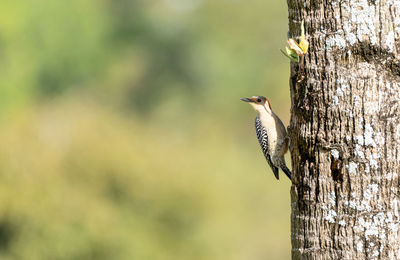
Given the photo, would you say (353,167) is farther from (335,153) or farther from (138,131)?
(138,131)

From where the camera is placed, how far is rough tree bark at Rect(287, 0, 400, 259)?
5000mm

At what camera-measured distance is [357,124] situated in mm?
5016

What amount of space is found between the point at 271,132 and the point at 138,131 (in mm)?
15733

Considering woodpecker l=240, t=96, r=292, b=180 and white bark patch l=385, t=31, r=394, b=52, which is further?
woodpecker l=240, t=96, r=292, b=180

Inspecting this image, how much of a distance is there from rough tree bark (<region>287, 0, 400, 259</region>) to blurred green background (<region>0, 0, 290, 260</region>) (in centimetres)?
1417

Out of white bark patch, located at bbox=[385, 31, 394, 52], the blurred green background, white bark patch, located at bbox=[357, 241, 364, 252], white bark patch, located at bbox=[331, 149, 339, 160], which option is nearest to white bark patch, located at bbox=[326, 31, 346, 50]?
white bark patch, located at bbox=[385, 31, 394, 52]

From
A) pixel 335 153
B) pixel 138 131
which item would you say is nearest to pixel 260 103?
pixel 335 153

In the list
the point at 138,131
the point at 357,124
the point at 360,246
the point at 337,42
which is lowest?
the point at 138,131

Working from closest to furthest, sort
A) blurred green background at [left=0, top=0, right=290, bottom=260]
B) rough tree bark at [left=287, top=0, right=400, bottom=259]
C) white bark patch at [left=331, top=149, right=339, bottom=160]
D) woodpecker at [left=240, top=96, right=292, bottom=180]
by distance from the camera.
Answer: rough tree bark at [left=287, top=0, right=400, bottom=259] < white bark patch at [left=331, top=149, right=339, bottom=160] < woodpecker at [left=240, top=96, right=292, bottom=180] < blurred green background at [left=0, top=0, right=290, bottom=260]

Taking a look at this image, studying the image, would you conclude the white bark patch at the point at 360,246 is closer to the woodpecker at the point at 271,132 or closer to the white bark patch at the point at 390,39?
the white bark patch at the point at 390,39

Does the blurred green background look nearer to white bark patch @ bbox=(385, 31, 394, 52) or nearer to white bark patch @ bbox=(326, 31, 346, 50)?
white bark patch @ bbox=(326, 31, 346, 50)

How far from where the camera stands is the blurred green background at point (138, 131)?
63.4 ft

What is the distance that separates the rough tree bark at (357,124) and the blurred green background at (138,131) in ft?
46.5

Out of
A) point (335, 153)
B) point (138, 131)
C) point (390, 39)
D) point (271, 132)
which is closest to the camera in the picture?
point (390, 39)
